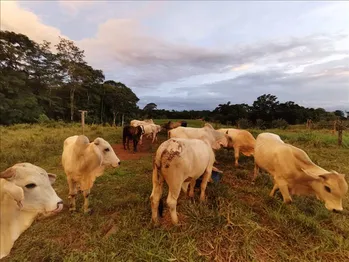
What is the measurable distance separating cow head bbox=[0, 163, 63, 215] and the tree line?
76.2 feet

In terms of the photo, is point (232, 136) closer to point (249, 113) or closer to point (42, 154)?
point (42, 154)

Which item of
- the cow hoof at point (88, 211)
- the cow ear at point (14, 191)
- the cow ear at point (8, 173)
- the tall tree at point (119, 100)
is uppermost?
the tall tree at point (119, 100)

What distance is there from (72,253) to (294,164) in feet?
13.8

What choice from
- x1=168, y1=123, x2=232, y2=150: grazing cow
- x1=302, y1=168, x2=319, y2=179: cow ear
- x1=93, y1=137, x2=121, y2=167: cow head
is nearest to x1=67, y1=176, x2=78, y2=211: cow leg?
x1=93, y1=137, x2=121, y2=167: cow head

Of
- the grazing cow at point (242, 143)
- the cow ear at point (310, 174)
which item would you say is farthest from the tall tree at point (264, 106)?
the cow ear at point (310, 174)

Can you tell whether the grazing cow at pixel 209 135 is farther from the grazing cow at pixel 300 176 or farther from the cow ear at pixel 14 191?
the cow ear at pixel 14 191

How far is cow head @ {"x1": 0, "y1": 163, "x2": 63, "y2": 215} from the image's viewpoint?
105 inches

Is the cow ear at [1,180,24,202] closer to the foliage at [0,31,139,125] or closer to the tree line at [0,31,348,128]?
the tree line at [0,31,348,128]

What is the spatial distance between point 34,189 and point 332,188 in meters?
4.52

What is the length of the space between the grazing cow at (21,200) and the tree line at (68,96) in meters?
23.3

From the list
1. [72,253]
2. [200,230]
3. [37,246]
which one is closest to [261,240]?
[200,230]

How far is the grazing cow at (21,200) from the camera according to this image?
248 centimetres

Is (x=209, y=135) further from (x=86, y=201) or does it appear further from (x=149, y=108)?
(x=149, y=108)

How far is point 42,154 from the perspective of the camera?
30.9 ft
